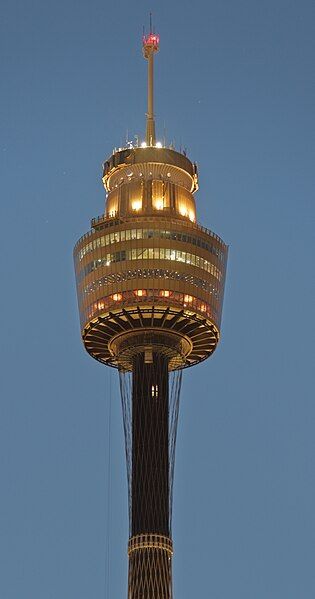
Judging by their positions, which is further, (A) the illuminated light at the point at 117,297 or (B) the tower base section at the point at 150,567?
(A) the illuminated light at the point at 117,297

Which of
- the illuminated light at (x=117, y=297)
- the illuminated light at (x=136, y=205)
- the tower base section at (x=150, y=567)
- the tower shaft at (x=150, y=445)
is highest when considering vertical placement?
the illuminated light at (x=136, y=205)

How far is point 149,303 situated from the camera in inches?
A: 7126

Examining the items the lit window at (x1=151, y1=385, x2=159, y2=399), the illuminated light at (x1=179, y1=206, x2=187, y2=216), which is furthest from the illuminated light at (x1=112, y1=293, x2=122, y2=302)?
the illuminated light at (x1=179, y1=206, x2=187, y2=216)

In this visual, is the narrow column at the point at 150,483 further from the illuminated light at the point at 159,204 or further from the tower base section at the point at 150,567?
the illuminated light at the point at 159,204

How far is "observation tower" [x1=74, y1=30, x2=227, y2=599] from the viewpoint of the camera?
589ft

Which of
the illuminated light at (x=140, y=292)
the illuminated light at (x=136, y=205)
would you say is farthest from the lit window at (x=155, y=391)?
the illuminated light at (x=136, y=205)

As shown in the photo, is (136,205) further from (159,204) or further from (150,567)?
(150,567)

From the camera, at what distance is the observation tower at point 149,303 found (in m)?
179

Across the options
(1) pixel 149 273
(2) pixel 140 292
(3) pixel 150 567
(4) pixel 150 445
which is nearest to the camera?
(3) pixel 150 567

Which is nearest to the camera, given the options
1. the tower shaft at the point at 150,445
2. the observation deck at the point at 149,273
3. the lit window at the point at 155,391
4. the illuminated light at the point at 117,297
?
the tower shaft at the point at 150,445

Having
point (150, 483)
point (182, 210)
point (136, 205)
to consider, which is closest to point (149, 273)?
point (136, 205)

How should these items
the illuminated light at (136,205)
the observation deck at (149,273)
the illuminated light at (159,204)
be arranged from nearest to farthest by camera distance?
the observation deck at (149,273)
the illuminated light at (159,204)
the illuminated light at (136,205)

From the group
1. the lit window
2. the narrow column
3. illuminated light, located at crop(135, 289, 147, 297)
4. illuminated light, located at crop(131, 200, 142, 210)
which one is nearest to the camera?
the narrow column

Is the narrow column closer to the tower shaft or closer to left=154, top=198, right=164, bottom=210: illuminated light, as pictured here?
the tower shaft
